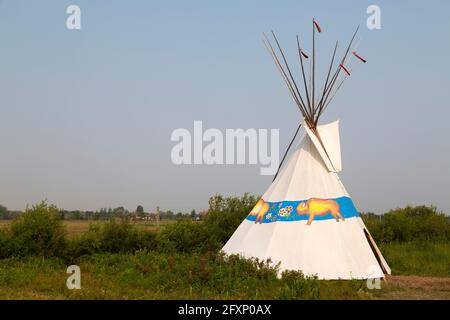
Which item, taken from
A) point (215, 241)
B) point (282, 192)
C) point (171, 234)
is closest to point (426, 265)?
point (282, 192)

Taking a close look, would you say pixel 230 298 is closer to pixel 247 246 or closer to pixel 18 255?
pixel 247 246

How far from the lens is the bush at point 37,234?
11898 mm

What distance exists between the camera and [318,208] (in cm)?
1069

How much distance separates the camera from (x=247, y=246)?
36.1 feet

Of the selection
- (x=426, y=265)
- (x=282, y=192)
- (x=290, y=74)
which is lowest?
(x=426, y=265)

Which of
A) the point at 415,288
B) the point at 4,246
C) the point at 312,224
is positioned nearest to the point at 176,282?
the point at 312,224

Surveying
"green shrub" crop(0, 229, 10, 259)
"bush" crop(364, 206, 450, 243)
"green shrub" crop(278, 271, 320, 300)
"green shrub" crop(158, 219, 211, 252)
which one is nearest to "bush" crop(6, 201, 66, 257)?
"green shrub" crop(0, 229, 10, 259)

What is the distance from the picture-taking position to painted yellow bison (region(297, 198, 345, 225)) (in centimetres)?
1064

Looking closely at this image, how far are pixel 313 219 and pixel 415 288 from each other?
2.58m

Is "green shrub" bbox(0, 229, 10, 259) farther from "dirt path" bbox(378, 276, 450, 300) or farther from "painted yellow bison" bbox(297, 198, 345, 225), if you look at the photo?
"dirt path" bbox(378, 276, 450, 300)

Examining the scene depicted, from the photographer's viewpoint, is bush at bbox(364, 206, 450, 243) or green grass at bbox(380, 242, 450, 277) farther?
bush at bbox(364, 206, 450, 243)

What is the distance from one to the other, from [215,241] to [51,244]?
16.2ft

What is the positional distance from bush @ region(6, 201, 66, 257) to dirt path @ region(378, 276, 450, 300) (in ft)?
27.8
